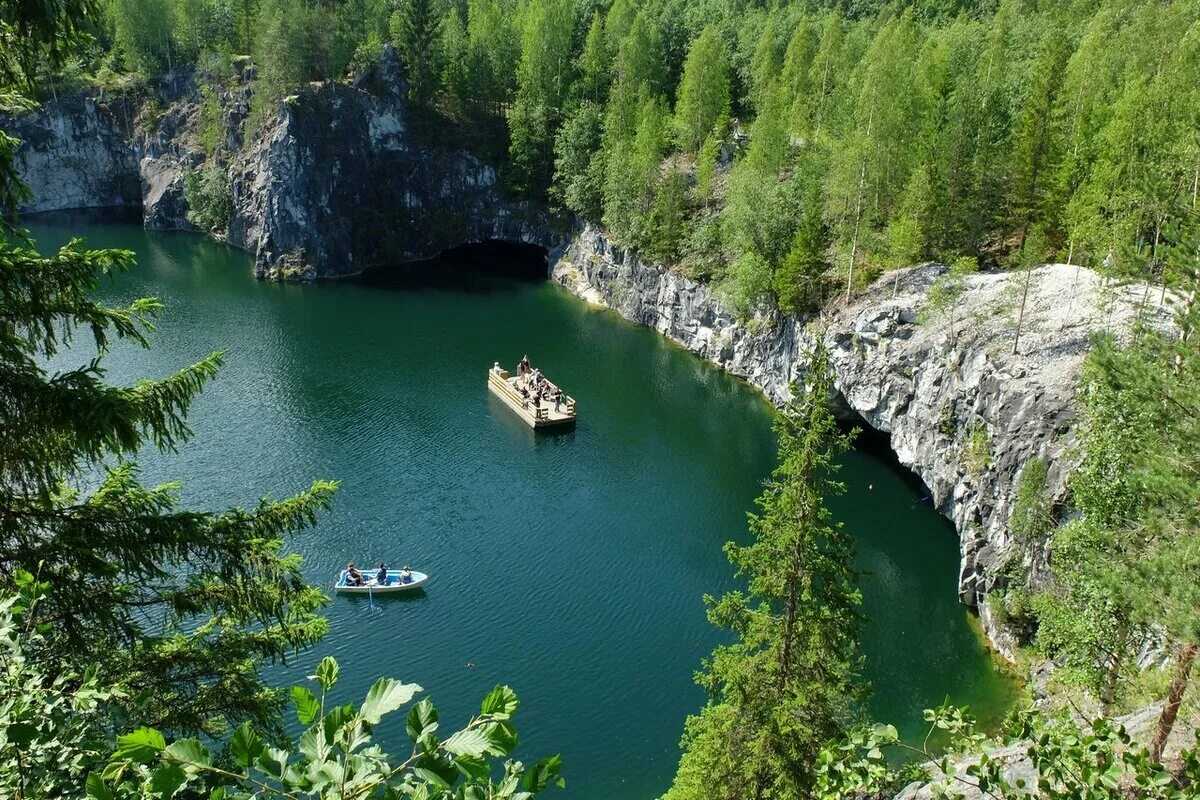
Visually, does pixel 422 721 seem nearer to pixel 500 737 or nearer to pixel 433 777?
pixel 433 777

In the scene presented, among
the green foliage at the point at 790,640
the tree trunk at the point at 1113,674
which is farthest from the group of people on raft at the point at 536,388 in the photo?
the tree trunk at the point at 1113,674

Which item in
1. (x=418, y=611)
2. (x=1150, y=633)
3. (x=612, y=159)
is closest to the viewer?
(x=1150, y=633)

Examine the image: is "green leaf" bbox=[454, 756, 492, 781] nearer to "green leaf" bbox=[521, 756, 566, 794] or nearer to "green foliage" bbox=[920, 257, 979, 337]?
"green leaf" bbox=[521, 756, 566, 794]

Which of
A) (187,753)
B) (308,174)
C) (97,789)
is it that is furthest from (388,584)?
(308,174)

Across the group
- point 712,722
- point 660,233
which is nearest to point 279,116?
point 660,233

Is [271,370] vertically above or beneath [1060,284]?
beneath

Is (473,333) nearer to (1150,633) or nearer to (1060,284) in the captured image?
(1060,284)

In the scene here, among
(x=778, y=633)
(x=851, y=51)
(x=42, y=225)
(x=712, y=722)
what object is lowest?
(x=42, y=225)
